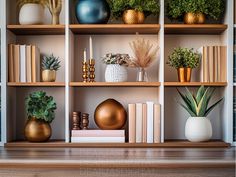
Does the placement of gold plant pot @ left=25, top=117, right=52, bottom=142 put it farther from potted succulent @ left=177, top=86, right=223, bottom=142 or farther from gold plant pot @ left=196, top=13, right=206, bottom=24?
gold plant pot @ left=196, top=13, right=206, bottom=24

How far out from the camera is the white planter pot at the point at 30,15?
2580mm

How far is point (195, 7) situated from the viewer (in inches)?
100

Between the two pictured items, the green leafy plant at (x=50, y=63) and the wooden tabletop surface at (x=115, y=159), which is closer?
the wooden tabletop surface at (x=115, y=159)

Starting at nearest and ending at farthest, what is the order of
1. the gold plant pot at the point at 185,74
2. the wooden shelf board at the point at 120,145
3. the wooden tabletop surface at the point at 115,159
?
the wooden tabletop surface at the point at 115,159 < the wooden shelf board at the point at 120,145 < the gold plant pot at the point at 185,74

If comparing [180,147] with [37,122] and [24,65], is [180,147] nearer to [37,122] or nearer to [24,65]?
[37,122]

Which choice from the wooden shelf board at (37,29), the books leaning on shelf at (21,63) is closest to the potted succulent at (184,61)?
the wooden shelf board at (37,29)

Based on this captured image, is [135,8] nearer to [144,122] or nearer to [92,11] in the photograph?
[92,11]

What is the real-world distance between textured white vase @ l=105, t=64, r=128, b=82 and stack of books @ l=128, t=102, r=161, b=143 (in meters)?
0.19

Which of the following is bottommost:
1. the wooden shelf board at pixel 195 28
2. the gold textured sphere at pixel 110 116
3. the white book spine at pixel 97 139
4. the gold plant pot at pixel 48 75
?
the white book spine at pixel 97 139

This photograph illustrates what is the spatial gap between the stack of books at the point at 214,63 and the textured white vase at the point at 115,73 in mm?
530

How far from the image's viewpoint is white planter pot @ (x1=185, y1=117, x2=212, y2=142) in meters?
2.52

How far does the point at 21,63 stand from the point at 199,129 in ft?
4.10

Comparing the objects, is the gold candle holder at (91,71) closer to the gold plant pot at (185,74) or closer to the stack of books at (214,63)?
the gold plant pot at (185,74)

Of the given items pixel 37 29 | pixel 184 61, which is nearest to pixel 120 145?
pixel 184 61
